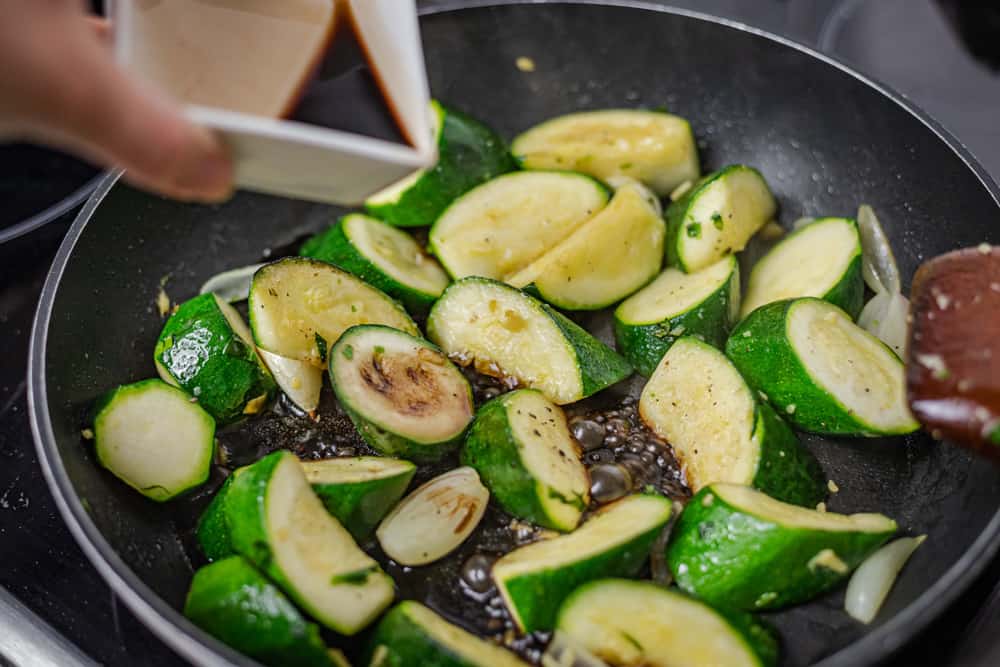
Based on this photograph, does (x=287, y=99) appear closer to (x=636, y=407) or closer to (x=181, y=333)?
(x=181, y=333)

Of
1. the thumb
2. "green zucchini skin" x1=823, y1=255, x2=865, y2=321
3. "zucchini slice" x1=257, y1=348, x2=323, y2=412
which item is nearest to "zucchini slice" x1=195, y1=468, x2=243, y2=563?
"zucchini slice" x1=257, y1=348, x2=323, y2=412

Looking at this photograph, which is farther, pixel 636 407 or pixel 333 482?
pixel 636 407

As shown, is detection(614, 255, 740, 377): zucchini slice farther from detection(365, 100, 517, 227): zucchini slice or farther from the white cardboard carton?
the white cardboard carton

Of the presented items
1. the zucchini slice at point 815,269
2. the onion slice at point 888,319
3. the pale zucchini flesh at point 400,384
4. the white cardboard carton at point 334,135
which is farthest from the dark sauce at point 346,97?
the onion slice at point 888,319

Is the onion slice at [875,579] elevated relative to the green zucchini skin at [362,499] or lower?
elevated

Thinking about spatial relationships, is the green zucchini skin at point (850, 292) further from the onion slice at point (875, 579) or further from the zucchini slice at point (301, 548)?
the zucchini slice at point (301, 548)

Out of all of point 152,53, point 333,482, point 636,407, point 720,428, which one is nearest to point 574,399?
point 636,407

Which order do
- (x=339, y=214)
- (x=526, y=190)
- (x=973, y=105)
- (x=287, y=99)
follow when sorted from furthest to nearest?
1. (x=973, y=105)
2. (x=339, y=214)
3. (x=526, y=190)
4. (x=287, y=99)
